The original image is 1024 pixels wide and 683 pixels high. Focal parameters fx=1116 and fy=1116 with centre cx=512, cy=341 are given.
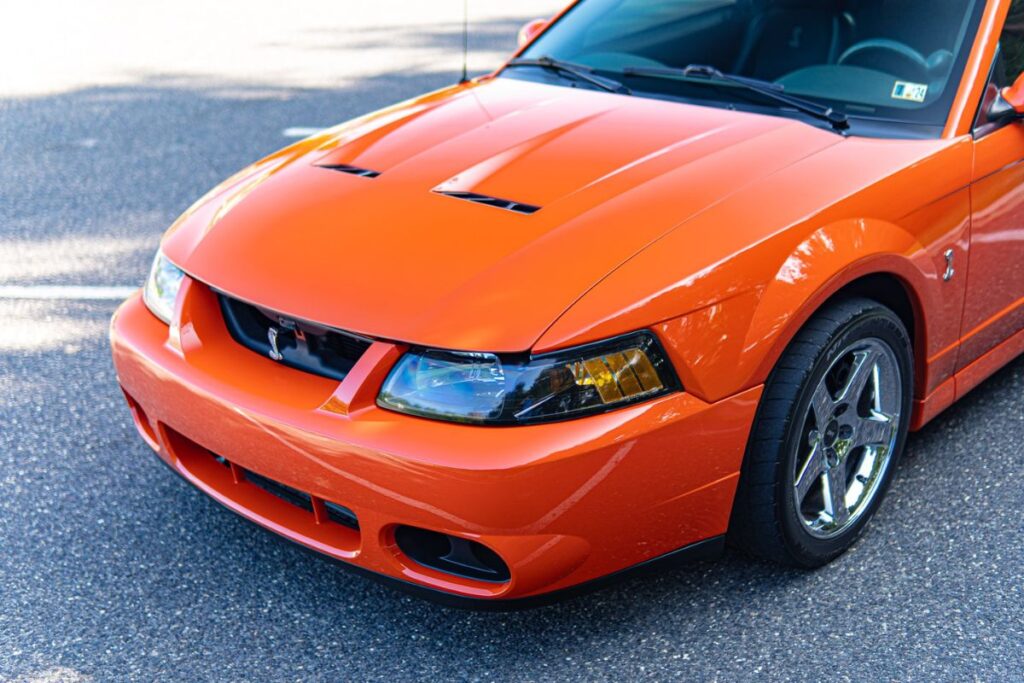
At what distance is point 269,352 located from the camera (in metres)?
2.59

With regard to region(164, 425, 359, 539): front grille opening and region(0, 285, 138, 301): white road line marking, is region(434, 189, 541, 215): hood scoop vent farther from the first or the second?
region(0, 285, 138, 301): white road line marking

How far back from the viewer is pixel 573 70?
354cm

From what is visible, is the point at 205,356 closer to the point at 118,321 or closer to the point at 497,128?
the point at 118,321

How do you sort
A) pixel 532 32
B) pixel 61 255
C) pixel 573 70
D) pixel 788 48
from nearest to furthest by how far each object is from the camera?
pixel 788 48 → pixel 573 70 → pixel 532 32 → pixel 61 255

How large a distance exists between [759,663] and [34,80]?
7455 mm

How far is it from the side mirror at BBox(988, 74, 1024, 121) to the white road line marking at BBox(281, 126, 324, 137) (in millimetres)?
4388

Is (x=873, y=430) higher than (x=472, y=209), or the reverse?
(x=472, y=209)

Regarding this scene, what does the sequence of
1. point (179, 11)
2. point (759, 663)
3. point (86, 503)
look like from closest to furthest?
1. point (759, 663)
2. point (86, 503)
3. point (179, 11)

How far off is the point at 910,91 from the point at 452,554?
70.2 inches

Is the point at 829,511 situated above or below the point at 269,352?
below

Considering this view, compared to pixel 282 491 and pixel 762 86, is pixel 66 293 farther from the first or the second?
pixel 762 86

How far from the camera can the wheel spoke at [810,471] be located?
2.65 meters

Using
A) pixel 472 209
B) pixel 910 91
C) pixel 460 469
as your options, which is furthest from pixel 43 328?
pixel 910 91

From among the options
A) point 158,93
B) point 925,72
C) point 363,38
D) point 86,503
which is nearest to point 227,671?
point 86,503
